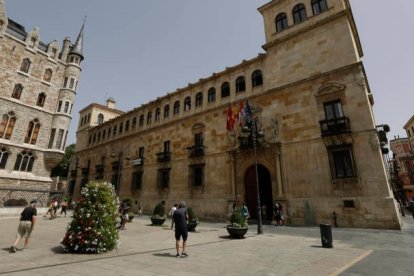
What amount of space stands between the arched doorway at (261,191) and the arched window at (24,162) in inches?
862

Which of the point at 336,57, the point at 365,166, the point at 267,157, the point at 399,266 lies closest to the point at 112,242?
the point at 399,266

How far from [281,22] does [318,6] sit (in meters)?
3.46

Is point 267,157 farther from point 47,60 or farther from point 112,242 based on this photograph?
point 47,60

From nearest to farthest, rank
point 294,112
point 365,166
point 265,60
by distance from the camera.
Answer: point 365,166
point 294,112
point 265,60

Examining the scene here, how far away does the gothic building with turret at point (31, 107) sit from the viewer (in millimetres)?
22000

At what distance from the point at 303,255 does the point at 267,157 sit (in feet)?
40.2

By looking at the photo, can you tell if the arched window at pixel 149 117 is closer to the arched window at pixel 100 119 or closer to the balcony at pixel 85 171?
the balcony at pixel 85 171

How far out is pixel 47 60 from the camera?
2625 cm

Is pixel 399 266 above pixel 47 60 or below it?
below

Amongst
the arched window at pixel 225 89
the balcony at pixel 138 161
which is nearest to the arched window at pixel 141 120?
the balcony at pixel 138 161

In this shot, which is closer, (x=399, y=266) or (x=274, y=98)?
(x=399, y=266)

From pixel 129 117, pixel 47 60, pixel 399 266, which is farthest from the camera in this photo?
pixel 129 117

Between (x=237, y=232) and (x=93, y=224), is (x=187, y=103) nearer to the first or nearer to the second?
(x=237, y=232)

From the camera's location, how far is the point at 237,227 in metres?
11.9
